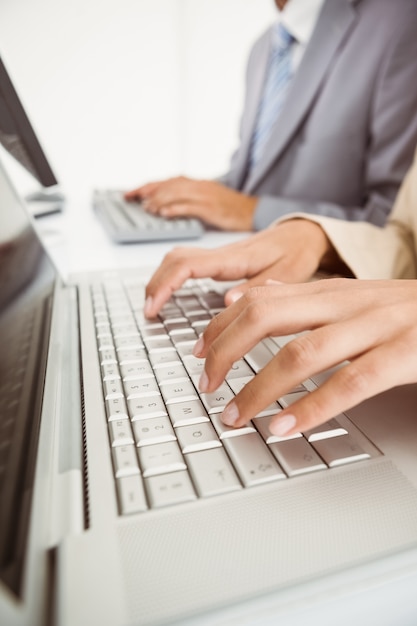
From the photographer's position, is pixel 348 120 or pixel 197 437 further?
pixel 348 120

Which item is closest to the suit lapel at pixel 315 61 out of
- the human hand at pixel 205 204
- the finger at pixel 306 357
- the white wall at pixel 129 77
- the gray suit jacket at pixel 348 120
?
the gray suit jacket at pixel 348 120

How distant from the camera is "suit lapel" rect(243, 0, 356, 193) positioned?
978mm

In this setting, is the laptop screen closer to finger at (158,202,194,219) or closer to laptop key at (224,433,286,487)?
laptop key at (224,433,286,487)

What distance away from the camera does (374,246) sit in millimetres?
613

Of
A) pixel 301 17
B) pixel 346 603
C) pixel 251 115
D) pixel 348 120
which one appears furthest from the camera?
pixel 251 115

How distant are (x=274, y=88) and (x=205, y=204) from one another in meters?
0.60

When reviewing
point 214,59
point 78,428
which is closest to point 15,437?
point 78,428

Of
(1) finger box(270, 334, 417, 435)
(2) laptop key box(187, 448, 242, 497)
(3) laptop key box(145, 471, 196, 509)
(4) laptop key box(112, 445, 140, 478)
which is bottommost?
(2) laptop key box(187, 448, 242, 497)

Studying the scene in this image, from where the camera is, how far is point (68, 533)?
0.74 ft

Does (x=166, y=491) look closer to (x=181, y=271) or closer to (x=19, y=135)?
(x=181, y=271)

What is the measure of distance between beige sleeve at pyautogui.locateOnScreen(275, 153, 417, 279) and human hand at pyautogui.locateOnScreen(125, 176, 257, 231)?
0.77ft

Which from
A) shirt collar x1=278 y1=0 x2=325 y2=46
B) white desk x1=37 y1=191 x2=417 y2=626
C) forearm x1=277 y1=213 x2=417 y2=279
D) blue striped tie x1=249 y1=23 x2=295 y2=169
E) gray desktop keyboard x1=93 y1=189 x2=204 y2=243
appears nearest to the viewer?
white desk x1=37 y1=191 x2=417 y2=626

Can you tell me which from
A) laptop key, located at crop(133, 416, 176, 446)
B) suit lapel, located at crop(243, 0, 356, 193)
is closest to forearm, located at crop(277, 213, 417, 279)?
laptop key, located at crop(133, 416, 176, 446)

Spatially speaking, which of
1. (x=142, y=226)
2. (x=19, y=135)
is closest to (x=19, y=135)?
(x=19, y=135)
